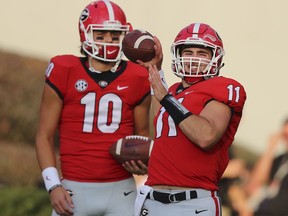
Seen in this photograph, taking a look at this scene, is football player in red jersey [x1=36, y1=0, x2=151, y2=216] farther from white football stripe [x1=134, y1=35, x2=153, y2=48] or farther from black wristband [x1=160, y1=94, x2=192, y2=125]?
black wristband [x1=160, y1=94, x2=192, y2=125]

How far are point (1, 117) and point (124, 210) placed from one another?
3.29m

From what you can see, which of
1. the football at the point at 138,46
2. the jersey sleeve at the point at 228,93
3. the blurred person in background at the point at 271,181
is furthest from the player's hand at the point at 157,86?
the blurred person in background at the point at 271,181

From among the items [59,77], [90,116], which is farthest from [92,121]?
[59,77]

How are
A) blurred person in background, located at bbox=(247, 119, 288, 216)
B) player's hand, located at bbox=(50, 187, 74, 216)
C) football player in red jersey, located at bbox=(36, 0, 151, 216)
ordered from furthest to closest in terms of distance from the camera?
blurred person in background, located at bbox=(247, 119, 288, 216) → football player in red jersey, located at bbox=(36, 0, 151, 216) → player's hand, located at bbox=(50, 187, 74, 216)

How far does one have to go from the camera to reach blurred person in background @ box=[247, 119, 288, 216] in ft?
26.7

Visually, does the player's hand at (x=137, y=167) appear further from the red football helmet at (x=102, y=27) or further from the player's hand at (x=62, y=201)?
the red football helmet at (x=102, y=27)

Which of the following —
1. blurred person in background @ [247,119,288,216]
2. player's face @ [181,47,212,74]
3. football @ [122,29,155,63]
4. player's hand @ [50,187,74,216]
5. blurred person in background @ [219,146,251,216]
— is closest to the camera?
player's face @ [181,47,212,74]

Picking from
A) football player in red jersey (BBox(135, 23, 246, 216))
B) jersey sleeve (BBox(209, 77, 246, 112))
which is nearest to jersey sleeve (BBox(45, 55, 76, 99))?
football player in red jersey (BBox(135, 23, 246, 216))

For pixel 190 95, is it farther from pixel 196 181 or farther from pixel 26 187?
pixel 26 187

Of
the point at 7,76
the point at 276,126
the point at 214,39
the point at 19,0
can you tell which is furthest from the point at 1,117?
the point at 214,39

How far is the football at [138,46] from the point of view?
5.66 metres

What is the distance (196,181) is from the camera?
5.28 metres

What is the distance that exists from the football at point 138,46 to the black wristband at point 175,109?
49 cm

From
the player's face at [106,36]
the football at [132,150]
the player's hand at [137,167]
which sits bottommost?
the player's hand at [137,167]
